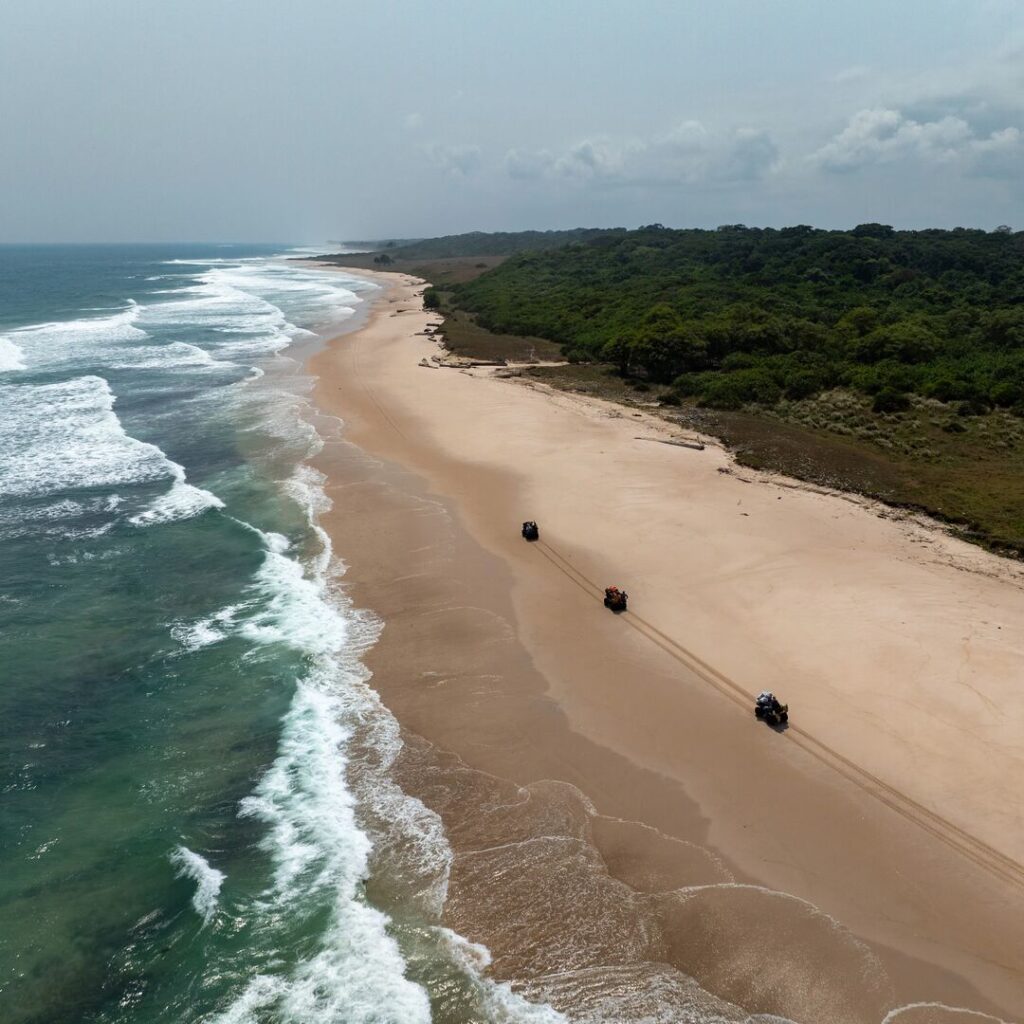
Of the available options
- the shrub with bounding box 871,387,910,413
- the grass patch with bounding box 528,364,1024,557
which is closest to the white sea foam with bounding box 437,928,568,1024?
the grass patch with bounding box 528,364,1024,557

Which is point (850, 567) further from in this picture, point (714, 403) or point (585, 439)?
point (714, 403)

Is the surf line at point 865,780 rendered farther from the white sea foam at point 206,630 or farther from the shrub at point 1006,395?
the shrub at point 1006,395

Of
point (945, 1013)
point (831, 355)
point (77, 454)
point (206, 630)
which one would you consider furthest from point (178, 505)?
point (831, 355)

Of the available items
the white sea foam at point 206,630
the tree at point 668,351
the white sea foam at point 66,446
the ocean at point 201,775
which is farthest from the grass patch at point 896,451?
the white sea foam at point 66,446

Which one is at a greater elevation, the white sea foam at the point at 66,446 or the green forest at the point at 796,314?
the green forest at the point at 796,314

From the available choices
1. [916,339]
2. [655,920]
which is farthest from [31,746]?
[916,339]
